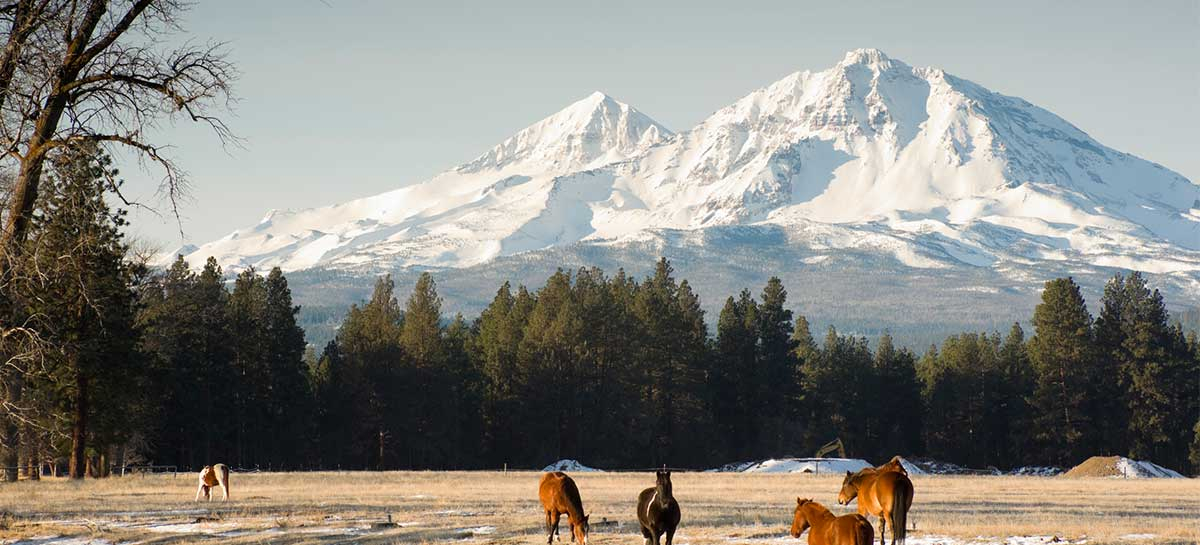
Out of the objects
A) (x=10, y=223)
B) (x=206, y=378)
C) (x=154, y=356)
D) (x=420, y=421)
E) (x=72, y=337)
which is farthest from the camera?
(x=420, y=421)

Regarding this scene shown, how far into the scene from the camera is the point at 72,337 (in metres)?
51.4

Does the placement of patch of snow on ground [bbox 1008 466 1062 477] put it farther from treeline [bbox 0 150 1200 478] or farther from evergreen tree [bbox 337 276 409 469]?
evergreen tree [bbox 337 276 409 469]

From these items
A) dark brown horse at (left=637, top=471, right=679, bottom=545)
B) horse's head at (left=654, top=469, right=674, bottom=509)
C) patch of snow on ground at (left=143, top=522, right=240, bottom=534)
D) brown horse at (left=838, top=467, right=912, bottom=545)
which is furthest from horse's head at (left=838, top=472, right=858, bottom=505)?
patch of snow on ground at (left=143, top=522, right=240, bottom=534)

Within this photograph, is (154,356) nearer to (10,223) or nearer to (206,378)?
(206,378)

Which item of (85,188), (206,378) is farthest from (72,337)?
(85,188)

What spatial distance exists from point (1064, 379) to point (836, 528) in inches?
3478

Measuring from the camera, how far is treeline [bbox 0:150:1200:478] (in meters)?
78.1

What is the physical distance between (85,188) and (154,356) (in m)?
47.4

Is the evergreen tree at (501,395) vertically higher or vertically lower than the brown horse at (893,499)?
higher

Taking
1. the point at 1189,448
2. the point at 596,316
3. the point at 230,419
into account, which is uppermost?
the point at 596,316

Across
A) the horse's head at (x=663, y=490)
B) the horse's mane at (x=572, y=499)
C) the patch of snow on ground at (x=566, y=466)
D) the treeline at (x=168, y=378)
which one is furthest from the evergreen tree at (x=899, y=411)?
the horse's head at (x=663, y=490)

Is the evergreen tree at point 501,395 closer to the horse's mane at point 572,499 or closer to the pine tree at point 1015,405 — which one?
the pine tree at point 1015,405

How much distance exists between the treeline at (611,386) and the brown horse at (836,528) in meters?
51.1

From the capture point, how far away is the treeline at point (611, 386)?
256 ft
